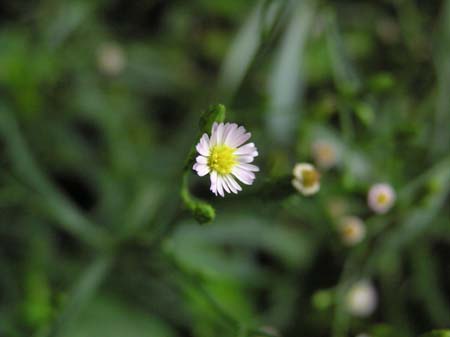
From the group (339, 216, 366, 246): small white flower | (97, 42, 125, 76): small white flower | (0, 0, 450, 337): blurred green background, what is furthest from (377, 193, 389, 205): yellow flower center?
(97, 42, 125, 76): small white flower

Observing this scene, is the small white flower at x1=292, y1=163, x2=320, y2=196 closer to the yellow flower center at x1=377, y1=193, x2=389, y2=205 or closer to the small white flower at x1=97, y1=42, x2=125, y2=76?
the yellow flower center at x1=377, y1=193, x2=389, y2=205

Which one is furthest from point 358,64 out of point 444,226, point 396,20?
point 444,226

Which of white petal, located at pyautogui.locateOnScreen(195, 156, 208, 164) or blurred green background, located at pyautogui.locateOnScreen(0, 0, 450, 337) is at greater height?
blurred green background, located at pyautogui.locateOnScreen(0, 0, 450, 337)

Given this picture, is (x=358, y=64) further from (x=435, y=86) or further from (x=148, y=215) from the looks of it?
(x=148, y=215)

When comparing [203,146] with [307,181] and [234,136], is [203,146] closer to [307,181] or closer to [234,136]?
[234,136]

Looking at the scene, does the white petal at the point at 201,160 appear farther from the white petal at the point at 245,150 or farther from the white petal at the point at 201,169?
the white petal at the point at 245,150

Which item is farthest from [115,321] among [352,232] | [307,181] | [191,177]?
[307,181]
